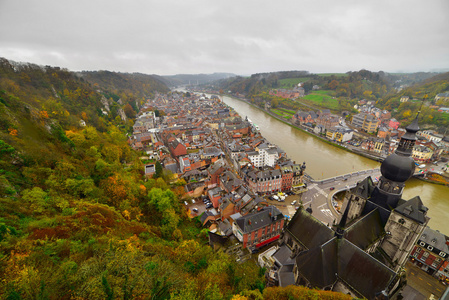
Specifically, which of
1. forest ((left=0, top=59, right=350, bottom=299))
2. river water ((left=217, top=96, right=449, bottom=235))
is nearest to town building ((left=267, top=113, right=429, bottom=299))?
forest ((left=0, top=59, right=350, bottom=299))

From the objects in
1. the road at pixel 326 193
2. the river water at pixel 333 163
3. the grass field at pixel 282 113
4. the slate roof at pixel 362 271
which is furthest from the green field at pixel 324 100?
the slate roof at pixel 362 271

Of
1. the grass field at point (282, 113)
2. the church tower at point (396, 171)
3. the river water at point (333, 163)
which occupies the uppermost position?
the church tower at point (396, 171)

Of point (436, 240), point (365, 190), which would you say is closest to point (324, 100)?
point (436, 240)

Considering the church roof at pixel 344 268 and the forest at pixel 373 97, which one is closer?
the church roof at pixel 344 268

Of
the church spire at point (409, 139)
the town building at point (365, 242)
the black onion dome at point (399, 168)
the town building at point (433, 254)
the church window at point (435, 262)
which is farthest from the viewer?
the church window at point (435, 262)

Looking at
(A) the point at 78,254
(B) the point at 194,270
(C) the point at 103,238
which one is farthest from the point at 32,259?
(B) the point at 194,270

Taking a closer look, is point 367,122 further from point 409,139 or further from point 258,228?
Answer: point 258,228

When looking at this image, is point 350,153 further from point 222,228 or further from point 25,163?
point 25,163

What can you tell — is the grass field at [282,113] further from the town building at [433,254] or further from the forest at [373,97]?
the town building at [433,254]
